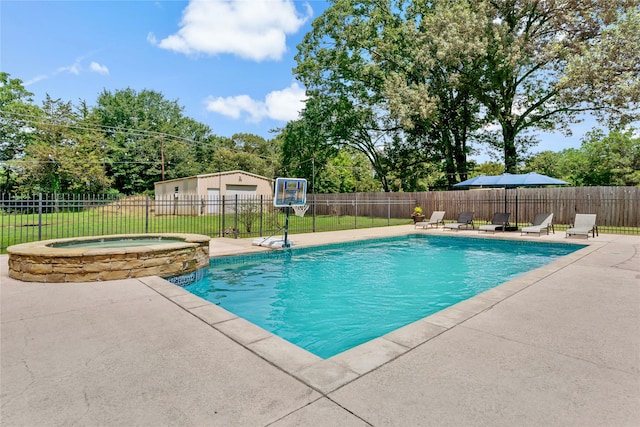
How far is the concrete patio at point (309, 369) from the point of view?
189 cm

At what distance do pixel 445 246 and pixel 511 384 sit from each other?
9.37 metres

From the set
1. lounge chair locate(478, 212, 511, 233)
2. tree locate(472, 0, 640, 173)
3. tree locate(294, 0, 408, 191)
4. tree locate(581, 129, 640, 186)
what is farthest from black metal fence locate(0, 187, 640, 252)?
tree locate(581, 129, 640, 186)

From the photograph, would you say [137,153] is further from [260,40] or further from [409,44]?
[409,44]

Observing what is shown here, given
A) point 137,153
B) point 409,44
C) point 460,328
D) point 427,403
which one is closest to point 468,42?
point 409,44

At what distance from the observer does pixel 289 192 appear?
907 cm

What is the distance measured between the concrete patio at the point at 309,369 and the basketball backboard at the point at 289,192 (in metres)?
4.98

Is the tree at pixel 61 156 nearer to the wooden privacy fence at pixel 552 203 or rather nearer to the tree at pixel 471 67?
Result: the tree at pixel 471 67

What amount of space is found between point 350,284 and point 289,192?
3.58m

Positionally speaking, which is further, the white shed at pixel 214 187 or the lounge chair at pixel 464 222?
the white shed at pixel 214 187

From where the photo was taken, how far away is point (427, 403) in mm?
1996

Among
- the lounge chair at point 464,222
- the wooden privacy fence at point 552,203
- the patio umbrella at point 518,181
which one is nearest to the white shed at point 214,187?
the wooden privacy fence at point 552,203

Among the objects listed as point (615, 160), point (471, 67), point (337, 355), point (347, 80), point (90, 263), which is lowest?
point (337, 355)

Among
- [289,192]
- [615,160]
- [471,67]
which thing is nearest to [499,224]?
[289,192]

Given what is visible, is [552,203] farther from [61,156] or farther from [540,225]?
[61,156]
